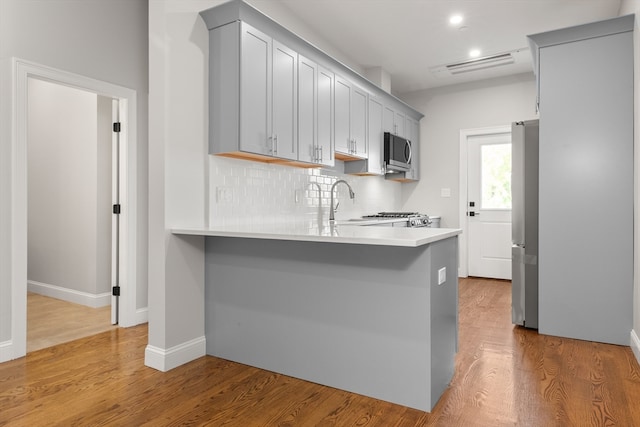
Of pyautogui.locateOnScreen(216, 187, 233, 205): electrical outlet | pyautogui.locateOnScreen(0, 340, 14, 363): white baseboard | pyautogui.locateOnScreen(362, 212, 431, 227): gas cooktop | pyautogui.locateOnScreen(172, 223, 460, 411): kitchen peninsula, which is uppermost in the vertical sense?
pyautogui.locateOnScreen(216, 187, 233, 205): electrical outlet

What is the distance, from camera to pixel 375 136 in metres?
4.79

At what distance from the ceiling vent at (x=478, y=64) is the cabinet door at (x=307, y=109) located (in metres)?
2.42

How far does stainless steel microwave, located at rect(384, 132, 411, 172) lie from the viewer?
5.01 meters

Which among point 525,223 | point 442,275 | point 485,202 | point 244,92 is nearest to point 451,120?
point 485,202

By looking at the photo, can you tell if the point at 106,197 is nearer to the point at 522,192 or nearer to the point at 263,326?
the point at 263,326

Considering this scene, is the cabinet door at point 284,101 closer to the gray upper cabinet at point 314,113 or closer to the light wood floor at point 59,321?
the gray upper cabinet at point 314,113

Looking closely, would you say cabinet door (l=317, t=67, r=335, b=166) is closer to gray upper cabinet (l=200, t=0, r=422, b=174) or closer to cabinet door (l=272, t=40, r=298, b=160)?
gray upper cabinet (l=200, t=0, r=422, b=174)

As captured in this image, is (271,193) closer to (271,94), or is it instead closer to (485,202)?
(271,94)

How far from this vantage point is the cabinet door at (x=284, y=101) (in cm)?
308

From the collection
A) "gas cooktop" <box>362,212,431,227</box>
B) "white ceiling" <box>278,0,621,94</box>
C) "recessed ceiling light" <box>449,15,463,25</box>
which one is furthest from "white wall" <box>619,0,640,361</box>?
"gas cooktop" <box>362,212,431,227</box>

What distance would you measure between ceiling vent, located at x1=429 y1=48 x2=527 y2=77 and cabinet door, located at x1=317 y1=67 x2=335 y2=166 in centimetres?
214

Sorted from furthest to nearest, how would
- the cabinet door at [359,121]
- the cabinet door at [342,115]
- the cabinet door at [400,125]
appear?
the cabinet door at [400,125] < the cabinet door at [359,121] < the cabinet door at [342,115]

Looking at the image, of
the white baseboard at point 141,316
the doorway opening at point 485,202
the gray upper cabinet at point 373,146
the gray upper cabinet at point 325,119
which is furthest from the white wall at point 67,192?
the doorway opening at point 485,202

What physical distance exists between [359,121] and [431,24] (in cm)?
118
